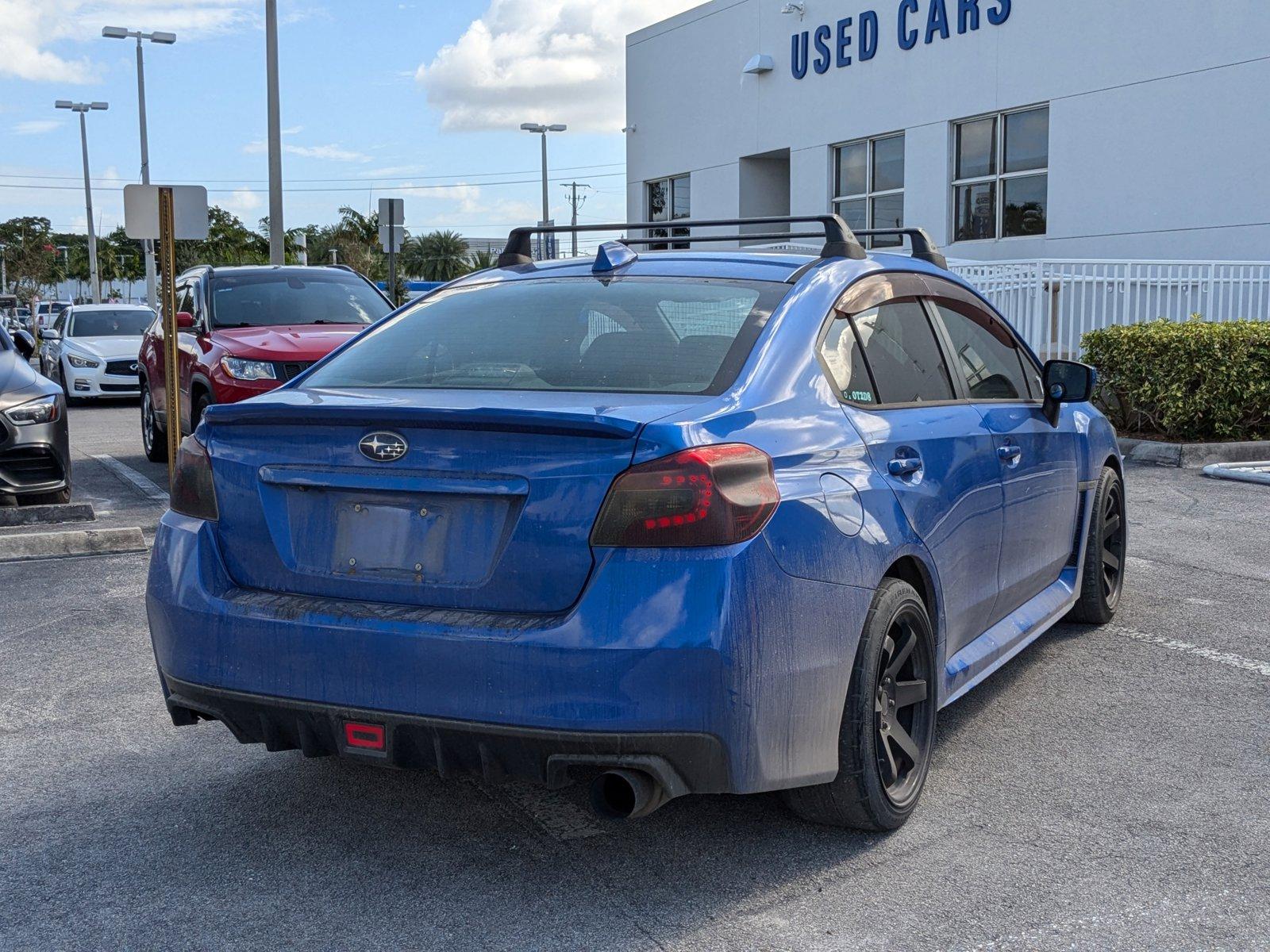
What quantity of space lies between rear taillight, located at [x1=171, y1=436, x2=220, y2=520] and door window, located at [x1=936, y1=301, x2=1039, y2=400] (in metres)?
2.39

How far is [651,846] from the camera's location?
360cm

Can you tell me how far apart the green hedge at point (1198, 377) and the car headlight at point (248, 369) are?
7432mm

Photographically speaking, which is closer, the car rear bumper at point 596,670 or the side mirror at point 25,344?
the car rear bumper at point 596,670

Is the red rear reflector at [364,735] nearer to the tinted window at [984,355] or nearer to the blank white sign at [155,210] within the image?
the tinted window at [984,355]

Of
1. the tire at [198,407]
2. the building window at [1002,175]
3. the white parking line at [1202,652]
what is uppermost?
the building window at [1002,175]

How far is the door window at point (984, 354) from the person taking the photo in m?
4.62

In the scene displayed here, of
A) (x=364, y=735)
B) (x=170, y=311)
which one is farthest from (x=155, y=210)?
(x=364, y=735)

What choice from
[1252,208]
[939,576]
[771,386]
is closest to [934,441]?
[939,576]

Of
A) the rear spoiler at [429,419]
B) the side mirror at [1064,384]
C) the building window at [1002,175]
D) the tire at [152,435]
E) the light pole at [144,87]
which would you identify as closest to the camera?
the rear spoiler at [429,419]

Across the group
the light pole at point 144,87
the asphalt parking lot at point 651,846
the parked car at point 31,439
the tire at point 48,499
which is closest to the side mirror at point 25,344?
the parked car at point 31,439

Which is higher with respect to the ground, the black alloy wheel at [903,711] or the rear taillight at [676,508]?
the rear taillight at [676,508]

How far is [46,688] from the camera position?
5125 mm

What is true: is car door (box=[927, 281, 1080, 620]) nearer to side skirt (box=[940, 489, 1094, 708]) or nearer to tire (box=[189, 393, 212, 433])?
side skirt (box=[940, 489, 1094, 708])

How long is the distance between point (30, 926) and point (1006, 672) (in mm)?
3515
